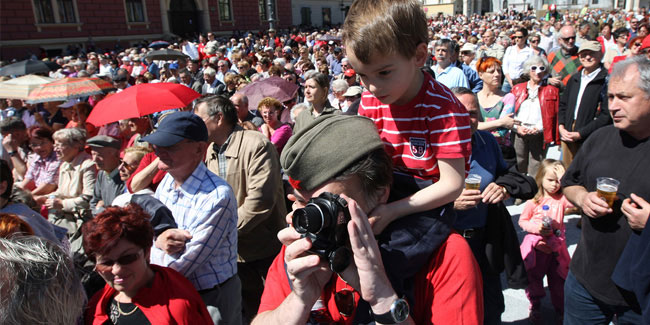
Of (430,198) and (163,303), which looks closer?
(430,198)

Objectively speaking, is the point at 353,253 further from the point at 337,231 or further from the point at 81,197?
the point at 81,197

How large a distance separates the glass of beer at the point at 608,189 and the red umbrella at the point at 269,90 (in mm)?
4554

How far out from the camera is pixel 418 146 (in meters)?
1.52

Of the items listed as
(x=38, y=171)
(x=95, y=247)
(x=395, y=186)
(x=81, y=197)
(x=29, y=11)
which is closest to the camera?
(x=395, y=186)

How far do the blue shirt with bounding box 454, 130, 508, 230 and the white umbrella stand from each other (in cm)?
761

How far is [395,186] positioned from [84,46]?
104 feet

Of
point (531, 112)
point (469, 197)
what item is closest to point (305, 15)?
point (531, 112)

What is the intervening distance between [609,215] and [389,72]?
5.32 feet

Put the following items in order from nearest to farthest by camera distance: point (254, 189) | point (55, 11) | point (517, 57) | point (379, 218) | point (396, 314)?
point (396, 314) → point (379, 218) → point (254, 189) → point (517, 57) → point (55, 11)

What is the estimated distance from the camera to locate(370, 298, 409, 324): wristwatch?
1.25m

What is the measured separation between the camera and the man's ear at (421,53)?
1.45 m

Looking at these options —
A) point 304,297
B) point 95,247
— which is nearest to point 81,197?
point 95,247

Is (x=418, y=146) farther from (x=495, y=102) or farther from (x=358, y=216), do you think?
(x=495, y=102)

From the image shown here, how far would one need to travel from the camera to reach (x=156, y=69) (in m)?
13.7
